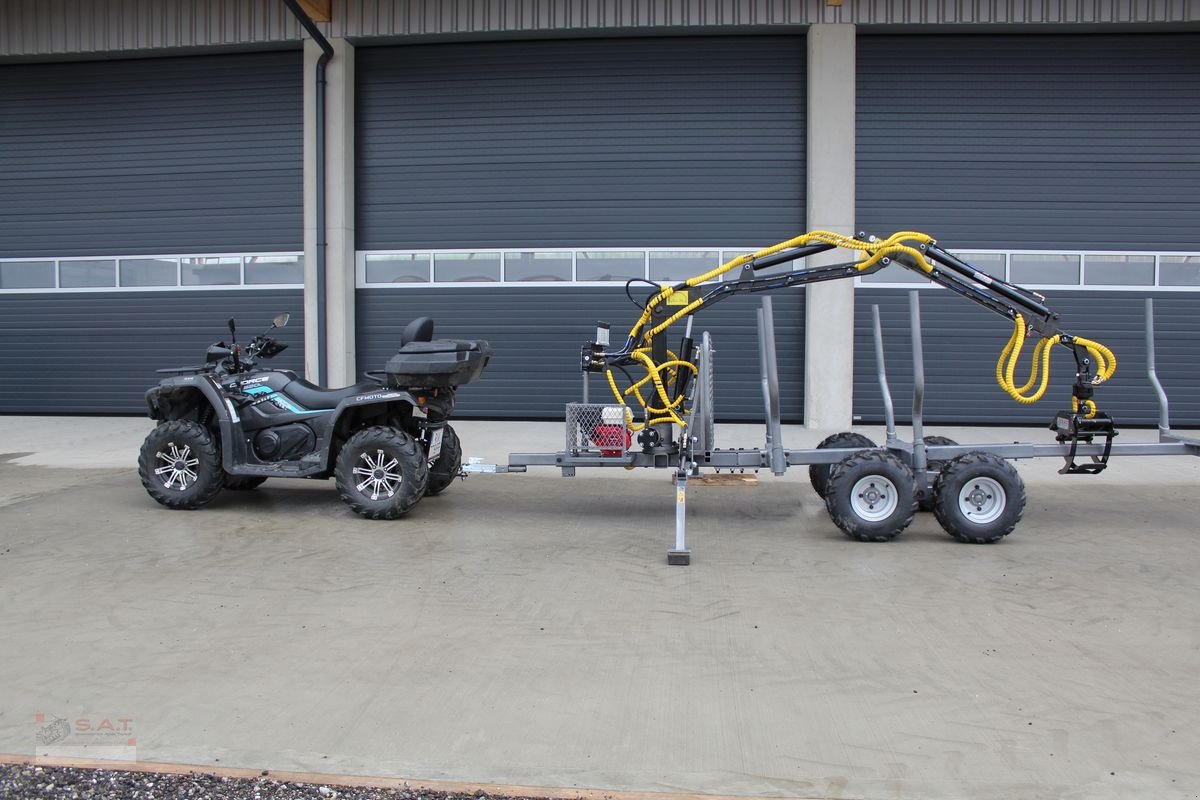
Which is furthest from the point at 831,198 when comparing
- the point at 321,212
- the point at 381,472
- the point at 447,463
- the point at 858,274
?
the point at 381,472

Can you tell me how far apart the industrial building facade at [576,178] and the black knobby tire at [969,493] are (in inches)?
252

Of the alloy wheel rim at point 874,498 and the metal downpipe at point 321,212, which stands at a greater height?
the metal downpipe at point 321,212

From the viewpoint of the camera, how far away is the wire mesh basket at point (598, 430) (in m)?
7.77

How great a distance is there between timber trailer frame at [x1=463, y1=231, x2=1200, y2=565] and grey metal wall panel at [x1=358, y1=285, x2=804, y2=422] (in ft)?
18.5

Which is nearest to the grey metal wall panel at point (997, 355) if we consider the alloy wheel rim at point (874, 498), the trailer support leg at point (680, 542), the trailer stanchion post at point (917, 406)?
the trailer stanchion post at point (917, 406)

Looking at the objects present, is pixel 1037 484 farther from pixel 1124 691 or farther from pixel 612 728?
pixel 612 728

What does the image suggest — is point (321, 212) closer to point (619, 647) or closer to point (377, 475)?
point (377, 475)

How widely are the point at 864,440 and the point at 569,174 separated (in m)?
7.49

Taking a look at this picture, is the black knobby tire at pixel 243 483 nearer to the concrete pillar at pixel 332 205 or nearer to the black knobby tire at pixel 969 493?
the concrete pillar at pixel 332 205

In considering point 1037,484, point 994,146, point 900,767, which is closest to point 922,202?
point 994,146

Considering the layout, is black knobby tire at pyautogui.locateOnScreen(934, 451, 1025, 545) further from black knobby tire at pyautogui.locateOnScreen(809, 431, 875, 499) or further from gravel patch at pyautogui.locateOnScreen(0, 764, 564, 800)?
gravel patch at pyautogui.locateOnScreen(0, 764, 564, 800)

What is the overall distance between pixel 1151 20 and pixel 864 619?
11469mm

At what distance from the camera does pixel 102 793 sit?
335 centimetres

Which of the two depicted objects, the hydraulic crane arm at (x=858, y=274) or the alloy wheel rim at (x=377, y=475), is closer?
the hydraulic crane arm at (x=858, y=274)
